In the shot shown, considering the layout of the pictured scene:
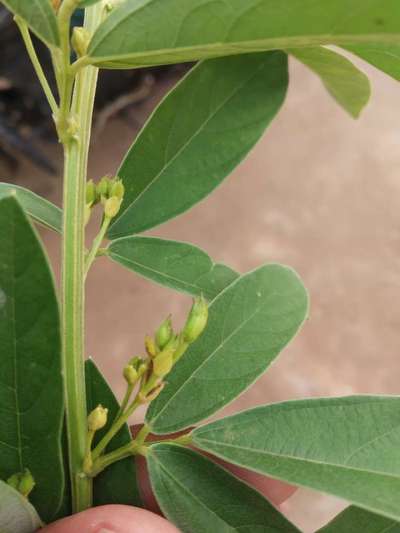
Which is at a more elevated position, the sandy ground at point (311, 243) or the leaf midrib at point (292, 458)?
the sandy ground at point (311, 243)

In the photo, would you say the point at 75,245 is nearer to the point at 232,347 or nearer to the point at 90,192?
the point at 90,192

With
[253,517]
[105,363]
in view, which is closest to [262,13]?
[253,517]

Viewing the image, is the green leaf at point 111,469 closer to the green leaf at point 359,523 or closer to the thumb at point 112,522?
A: the thumb at point 112,522

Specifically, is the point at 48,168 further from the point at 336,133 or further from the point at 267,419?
the point at 267,419

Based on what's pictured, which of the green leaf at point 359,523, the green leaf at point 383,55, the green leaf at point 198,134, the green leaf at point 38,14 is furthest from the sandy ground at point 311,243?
the green leaf at point 38,14

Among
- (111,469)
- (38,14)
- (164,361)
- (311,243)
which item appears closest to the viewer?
(38,14)

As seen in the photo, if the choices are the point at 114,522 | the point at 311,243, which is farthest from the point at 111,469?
the point at 311,243
